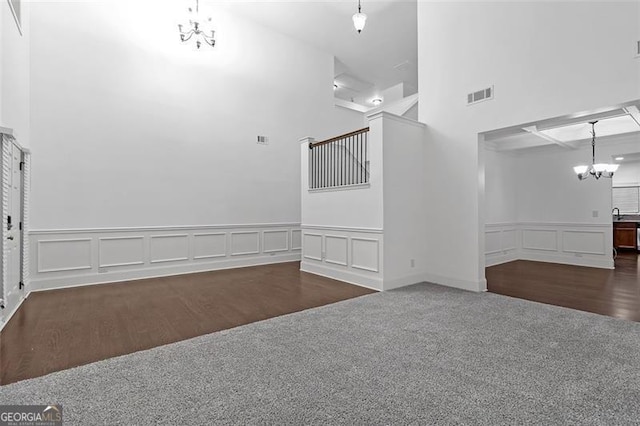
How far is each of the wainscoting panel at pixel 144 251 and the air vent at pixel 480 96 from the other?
451 cm

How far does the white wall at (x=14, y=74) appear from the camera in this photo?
11.3 feet

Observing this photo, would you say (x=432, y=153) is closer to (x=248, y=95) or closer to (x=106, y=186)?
(x=248, y=95)

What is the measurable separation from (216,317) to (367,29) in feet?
22.7

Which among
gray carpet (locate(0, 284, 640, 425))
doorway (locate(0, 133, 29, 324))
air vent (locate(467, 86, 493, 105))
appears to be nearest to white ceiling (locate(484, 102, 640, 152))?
air vent (locate(467, 86, 493, 105))

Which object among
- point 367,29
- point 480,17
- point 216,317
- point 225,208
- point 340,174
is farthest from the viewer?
point 367,29

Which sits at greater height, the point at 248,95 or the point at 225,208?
the point at 248,95

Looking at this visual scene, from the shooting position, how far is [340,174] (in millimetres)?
5672

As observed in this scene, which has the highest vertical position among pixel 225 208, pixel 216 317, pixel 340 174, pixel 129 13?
pixel 129 13

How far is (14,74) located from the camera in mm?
3846

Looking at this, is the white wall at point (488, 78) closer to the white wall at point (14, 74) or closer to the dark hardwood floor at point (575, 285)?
the dark hardwood floor at point (575, 285)

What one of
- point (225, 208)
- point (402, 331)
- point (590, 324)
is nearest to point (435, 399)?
point (402, 331)

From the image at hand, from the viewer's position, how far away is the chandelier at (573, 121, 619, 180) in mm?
5846

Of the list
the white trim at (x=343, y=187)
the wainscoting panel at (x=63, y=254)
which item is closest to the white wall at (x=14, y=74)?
the wainscoting panel at (x=63, y=254)

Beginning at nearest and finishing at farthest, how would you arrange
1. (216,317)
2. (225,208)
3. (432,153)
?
(216,317)
(432,153)
(225,208)
